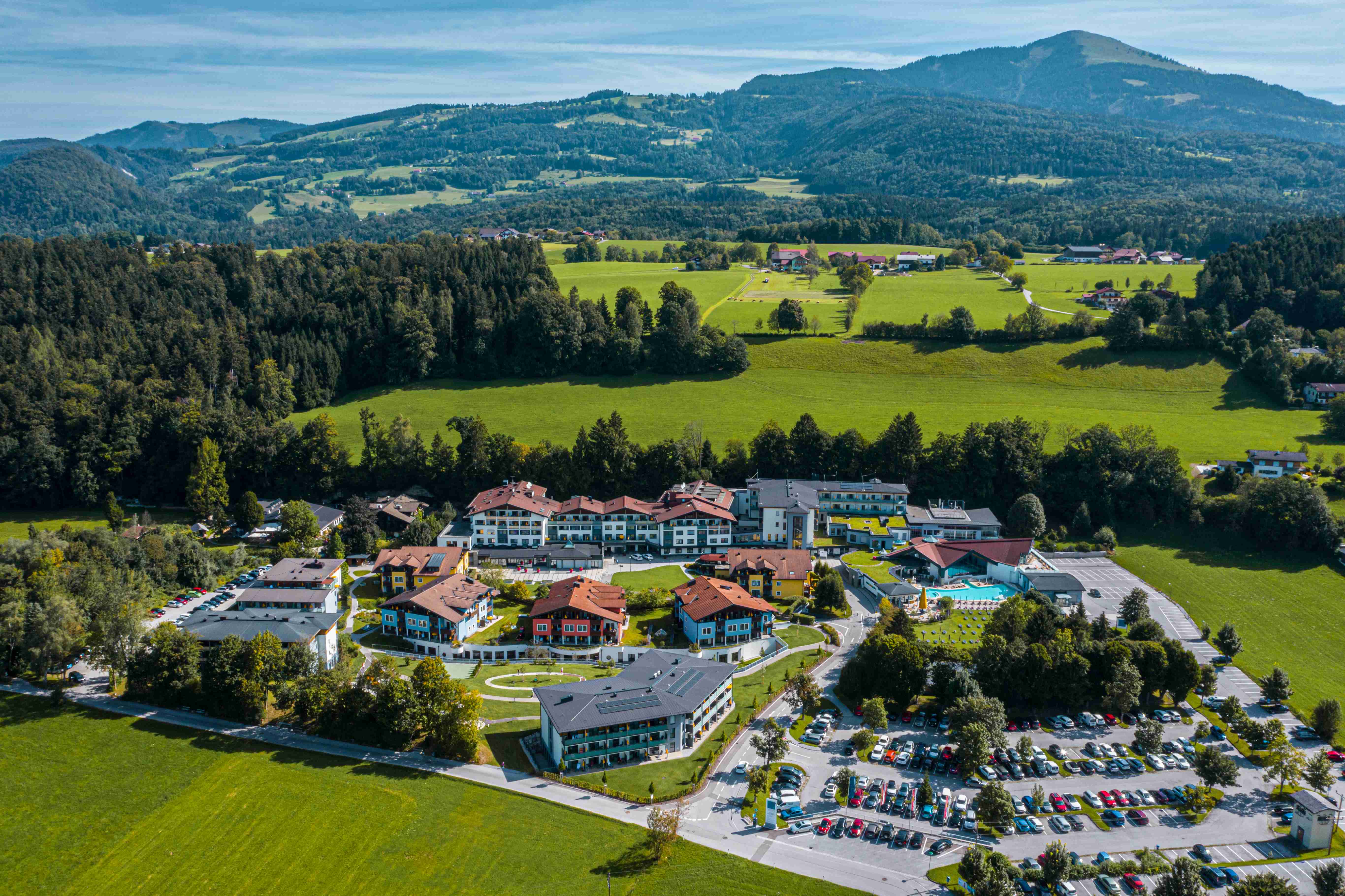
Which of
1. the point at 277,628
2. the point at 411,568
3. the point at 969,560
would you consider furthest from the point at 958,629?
the point at 277,628

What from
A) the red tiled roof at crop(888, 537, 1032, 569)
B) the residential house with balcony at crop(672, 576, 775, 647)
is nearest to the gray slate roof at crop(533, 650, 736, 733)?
the residential house with balcony at crop(672, 576, 775, 647)

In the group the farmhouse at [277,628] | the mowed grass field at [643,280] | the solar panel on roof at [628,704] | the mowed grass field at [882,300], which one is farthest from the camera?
the mowed grass field at [643,280]

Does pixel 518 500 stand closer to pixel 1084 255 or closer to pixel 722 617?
pixel 722 617

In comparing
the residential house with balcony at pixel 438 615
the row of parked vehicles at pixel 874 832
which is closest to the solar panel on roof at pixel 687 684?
the row of parked vehicles at pixel 874 832

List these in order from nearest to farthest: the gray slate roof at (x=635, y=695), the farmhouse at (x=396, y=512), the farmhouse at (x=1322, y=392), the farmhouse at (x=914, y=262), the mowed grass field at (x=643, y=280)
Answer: the gray slate roof at (x=635, y=695)
the farmhouse at (x=396, y=512)
the farmhouse at (x=1322, y=392)
the mowed grass field at (x=643, y=280)
the farmhouse at (x=914, y=262)

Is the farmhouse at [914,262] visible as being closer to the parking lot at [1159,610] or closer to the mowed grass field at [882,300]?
the mowed grass field at [882,300]

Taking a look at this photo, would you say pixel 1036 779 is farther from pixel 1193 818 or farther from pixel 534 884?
pixel 534 884

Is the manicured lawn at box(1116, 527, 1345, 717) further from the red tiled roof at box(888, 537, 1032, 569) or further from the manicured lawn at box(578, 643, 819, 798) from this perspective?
the manicured lawn at box(578, 643, 819, 798)
